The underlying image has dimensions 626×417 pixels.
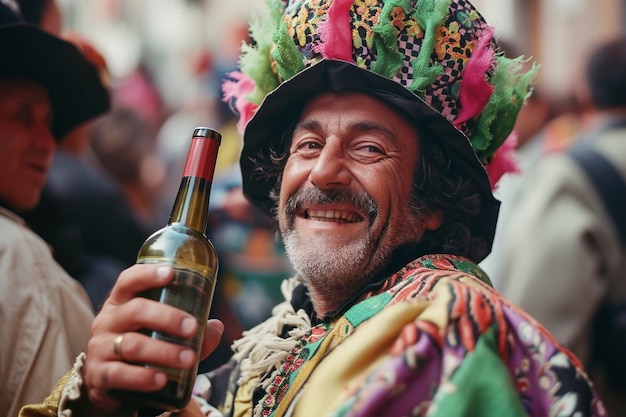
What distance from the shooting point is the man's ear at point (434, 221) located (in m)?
→ 2.71

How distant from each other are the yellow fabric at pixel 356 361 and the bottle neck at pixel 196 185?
21.1 inches

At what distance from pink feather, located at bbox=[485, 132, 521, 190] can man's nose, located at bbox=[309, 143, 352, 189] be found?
0.53m

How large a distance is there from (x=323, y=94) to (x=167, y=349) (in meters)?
1.14

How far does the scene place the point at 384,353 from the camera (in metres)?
1.84

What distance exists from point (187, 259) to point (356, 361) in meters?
0.50

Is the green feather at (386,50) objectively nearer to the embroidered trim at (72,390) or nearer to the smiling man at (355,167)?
the smiling man at (355,167)

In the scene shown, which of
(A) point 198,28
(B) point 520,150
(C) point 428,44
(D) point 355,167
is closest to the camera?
(C) point 428,44

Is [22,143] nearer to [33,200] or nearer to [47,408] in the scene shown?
[33,200]

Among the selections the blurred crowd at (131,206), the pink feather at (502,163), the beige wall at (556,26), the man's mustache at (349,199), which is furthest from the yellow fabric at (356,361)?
the beige wall at (556,26)

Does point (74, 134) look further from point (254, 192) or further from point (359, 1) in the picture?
point (359, 1)

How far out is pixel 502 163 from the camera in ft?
9.39

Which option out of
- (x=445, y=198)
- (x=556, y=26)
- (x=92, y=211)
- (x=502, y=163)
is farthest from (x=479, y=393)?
(x=556, y=26)

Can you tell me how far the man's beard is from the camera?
2.51 metres

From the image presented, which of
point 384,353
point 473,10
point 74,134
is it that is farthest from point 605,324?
point 74,134
